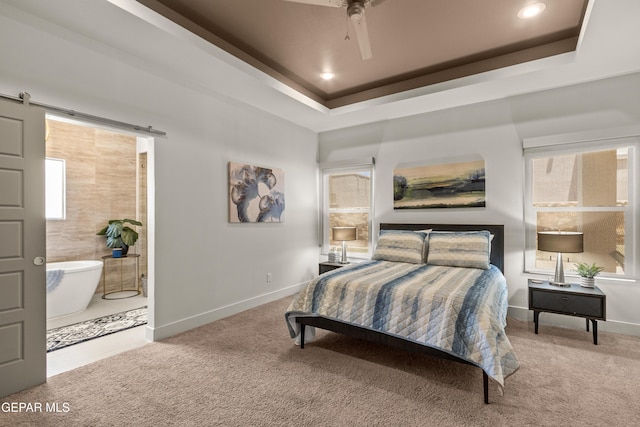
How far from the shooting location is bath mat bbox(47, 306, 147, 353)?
2.99 m

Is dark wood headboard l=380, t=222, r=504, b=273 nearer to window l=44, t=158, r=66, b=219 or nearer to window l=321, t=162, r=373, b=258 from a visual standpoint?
window l=321, t=162, r=373, b=258

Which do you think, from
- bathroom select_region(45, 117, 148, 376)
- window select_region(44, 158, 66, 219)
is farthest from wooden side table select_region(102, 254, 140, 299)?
window select_region(44, 158, 66, 219)

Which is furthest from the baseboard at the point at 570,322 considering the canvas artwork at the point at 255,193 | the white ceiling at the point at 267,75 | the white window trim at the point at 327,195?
the canvas artwork at the point at 255,193

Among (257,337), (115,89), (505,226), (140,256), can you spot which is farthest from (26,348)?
(505,226)

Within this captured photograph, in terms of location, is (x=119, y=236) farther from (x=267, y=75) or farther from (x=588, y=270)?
(x=588, y=270)

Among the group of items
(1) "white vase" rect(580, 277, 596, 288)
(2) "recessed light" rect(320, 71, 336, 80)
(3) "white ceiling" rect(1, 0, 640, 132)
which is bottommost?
(1) "white vase" rect(580, 277, 596, 288)

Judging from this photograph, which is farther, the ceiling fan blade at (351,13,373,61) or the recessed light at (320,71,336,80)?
the recessed light at (320,71,336,80)

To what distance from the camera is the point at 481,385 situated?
2.21 meters

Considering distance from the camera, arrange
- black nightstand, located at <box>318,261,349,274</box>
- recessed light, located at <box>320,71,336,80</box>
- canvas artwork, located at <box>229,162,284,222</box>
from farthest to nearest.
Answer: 1. black nightstand, located at <box>318,261,349,274</box>
2. canvas artwork, located at <box>229,162,284,222</box>
3. recessed light, located at <box>320,71,336,80</box>

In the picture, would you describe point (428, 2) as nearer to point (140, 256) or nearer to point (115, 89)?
point (115, 89)

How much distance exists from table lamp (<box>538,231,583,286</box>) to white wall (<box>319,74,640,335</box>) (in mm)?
413

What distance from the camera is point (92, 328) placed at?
3.33 m

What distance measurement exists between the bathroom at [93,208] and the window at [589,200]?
521 centimetres

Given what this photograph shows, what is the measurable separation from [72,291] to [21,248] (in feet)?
6.34
